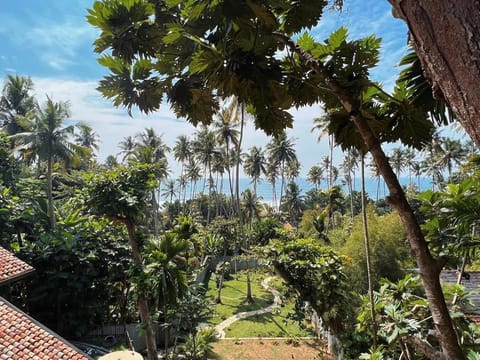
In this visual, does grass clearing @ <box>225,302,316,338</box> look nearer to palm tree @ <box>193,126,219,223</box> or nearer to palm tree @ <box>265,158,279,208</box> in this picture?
palm tree @ <box>193,126,219,223</box>

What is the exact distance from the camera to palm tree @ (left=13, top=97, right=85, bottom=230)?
57.3 ft

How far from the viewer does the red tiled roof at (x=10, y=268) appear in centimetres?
687

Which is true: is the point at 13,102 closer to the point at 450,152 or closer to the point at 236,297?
the point at 236,297

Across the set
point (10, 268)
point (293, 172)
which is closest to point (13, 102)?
point (10, 268)

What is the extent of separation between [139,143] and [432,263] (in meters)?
34.5

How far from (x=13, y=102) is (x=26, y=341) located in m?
28.2

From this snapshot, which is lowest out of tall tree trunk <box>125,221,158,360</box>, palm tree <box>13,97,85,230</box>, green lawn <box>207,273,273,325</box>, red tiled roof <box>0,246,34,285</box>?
green lawn <box>207,273,273,325</box>

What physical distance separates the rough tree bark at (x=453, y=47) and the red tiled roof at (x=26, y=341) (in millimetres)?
6921

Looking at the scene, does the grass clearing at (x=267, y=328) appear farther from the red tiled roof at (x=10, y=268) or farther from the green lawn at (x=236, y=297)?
the red tiled roof at (x=10, y=268)

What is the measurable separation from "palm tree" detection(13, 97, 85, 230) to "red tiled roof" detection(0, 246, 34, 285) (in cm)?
1088

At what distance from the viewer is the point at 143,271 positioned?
10094mm

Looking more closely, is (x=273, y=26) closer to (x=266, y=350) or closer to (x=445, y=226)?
(x=445, y=226)

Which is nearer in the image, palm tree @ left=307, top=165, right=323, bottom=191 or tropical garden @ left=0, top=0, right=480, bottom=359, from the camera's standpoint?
tropical garden @ left=0, top=0, right=480, bottom=359

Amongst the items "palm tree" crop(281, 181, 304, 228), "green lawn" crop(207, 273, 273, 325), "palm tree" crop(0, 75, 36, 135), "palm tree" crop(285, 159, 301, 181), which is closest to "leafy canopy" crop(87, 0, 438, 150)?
"green lawn" crop(207, 273, 273, 325)
